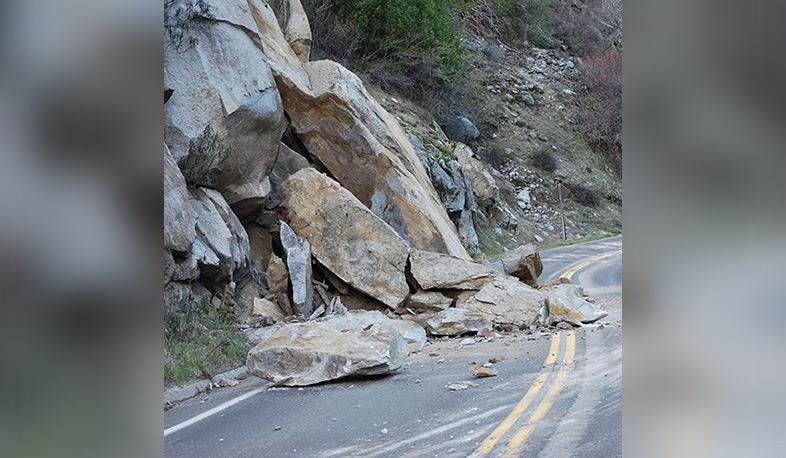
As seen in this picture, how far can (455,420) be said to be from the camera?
586 cm

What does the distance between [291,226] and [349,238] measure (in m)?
1.12

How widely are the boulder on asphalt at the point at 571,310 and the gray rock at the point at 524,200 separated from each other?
21874 mm

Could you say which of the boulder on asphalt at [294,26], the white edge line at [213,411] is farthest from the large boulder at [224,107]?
the boulder on asphalt at [294,26]

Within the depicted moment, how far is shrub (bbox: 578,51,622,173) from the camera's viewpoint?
145 ft

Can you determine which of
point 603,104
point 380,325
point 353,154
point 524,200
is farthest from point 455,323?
point 603,104

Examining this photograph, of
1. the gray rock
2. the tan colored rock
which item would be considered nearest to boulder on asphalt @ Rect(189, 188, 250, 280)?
the tan colored rock

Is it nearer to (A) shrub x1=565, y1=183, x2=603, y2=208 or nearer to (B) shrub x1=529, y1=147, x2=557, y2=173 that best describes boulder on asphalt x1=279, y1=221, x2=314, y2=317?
(A) shrub x1=565, y1=183, x2=603, y2=208

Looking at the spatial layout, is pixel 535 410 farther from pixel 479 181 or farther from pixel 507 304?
pixel 479 181

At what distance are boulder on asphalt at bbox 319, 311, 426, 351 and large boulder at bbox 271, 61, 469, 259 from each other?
450 centimetres

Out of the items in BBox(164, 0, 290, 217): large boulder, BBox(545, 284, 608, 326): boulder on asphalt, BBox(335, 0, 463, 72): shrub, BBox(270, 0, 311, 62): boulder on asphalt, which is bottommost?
BBox(545, 284, 608, 326): boulder on asphalt

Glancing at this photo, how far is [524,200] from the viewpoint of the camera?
114 feet

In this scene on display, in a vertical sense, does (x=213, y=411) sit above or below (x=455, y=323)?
below

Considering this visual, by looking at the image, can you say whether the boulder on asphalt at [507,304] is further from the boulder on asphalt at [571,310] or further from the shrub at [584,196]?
the shrub at [584,196]
